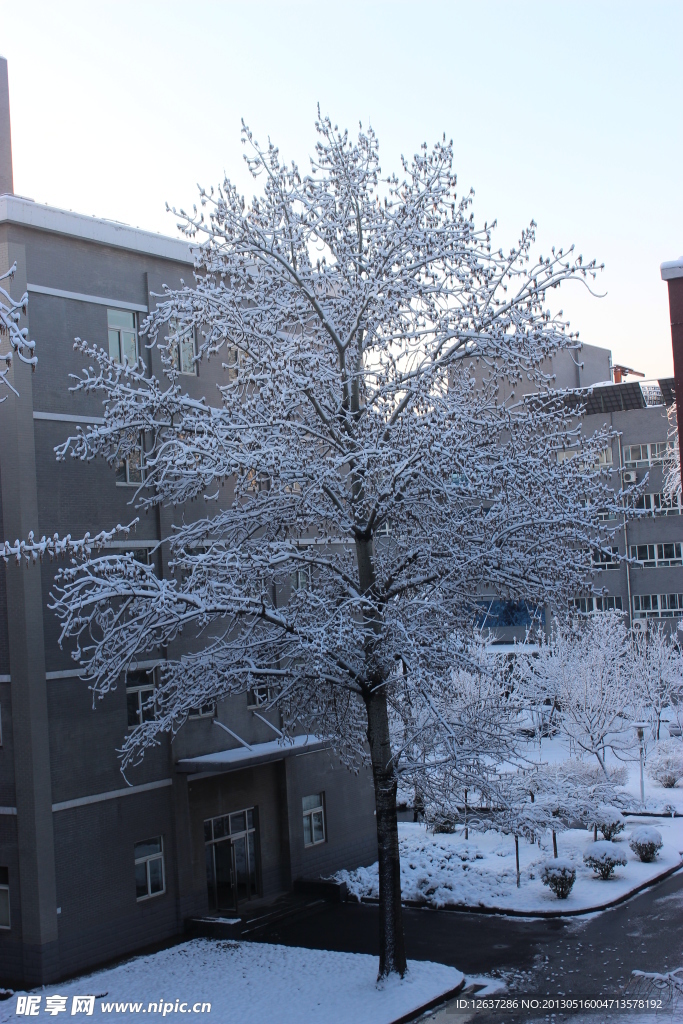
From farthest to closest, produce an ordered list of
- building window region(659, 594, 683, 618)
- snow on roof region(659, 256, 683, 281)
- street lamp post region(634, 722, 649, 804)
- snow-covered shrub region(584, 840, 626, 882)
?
building window region(659, 594, 683, 618), street lamp post region(634, 722, 649, 804), snow-covered shrub region(584, 840, 626, 882), snow on roof region(659, 256, 683, 281)

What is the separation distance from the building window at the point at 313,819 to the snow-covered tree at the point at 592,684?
367 inches

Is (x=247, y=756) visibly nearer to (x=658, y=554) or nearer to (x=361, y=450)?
(x=361, y=450)

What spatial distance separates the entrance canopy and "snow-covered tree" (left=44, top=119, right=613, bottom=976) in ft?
10.2

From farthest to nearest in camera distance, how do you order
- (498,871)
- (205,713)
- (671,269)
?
(498,871) < (205,713) < (671,269)

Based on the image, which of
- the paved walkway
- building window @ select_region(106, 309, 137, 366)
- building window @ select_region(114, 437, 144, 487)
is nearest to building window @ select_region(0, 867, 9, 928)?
the paved walkway

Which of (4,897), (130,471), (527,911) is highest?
(130,471)

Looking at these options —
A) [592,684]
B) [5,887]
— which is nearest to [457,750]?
[5,887]

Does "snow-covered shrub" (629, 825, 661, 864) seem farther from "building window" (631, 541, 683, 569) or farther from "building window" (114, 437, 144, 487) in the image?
"building window" (631, 541, 683, 569)

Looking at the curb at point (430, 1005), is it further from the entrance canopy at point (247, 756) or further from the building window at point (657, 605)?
the building window at point (657, 605)

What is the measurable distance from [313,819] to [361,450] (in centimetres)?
1162

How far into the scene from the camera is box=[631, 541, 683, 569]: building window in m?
51.3

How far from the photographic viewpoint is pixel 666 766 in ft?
112

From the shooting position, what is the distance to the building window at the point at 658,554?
5128cm

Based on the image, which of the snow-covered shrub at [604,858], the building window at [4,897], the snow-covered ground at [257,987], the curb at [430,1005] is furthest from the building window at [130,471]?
the snow-covered shrub at [604,858]
